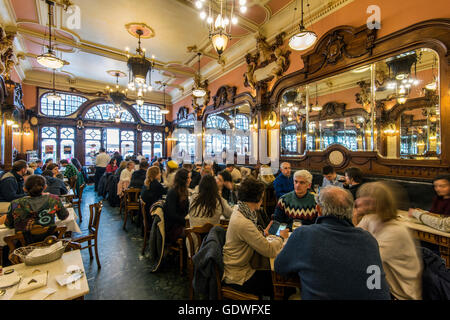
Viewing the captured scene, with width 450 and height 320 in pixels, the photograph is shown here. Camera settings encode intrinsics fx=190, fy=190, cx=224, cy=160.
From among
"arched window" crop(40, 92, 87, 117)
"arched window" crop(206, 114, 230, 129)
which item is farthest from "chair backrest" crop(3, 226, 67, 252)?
"arched window" crop(40, 92, 87, 117)

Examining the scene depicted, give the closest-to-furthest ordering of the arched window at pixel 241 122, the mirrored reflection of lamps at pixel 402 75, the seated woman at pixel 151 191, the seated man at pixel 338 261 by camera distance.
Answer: the seated man at pixel 338 261, the mirrored reflection of lamps at pixel 402 75, the seated woman at pixel 151 191, the arched window at pixel 241 122

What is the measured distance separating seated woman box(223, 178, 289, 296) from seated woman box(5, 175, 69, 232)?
2.05 metres

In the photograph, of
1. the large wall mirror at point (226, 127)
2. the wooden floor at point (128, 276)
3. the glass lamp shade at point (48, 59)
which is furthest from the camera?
the large wall mirror at point (226, 127)

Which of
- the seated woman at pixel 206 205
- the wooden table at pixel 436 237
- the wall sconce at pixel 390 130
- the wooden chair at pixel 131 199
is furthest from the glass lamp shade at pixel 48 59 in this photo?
the wall sconce at pixel 390 130

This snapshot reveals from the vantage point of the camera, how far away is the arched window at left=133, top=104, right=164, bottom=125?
1172cm

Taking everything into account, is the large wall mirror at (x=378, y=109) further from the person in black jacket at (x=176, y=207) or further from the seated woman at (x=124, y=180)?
the seated woman at (x=124, y=180)

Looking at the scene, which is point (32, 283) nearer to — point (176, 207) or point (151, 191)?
point (176, 207)

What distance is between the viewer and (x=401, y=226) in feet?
4.17

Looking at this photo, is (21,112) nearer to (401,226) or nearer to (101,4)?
(101,4)

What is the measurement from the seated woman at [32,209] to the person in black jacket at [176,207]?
1.28 m

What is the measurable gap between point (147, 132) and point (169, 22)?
7699 mm

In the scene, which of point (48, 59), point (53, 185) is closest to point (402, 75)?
point (48, 59)

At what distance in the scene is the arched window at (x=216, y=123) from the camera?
8.46m

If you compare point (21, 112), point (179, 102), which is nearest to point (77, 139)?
point (21, 112)
